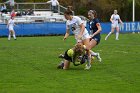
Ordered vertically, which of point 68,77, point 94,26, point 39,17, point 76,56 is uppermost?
point 94,26

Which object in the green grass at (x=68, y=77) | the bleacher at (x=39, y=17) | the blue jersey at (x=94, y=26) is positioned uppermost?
the blue jersey at (x=94, y=26)

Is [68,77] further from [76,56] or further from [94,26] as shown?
[94,26]

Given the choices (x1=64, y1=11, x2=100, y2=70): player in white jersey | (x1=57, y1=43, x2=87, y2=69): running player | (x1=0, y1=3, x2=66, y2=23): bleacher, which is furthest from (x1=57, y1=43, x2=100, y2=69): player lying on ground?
(x1=0, y1=3, x2=66, y2=23): bleacher

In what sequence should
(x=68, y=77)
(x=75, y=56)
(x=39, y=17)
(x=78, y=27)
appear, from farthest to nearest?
(x=39, y=17), (x=78, y=27), (x=75, y=56), (x=68, y=77)

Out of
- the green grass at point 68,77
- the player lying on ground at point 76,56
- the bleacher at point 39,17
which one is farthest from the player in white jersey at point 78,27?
the bleacher at point 39,17

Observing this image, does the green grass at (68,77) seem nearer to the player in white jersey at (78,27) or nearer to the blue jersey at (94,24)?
→ the player in white jersey at (78,27)

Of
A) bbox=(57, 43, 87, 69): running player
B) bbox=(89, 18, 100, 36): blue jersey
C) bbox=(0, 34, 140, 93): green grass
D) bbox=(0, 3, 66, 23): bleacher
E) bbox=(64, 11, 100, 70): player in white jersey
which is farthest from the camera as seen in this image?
bbox=(0, 3, 66, 23): bleacher

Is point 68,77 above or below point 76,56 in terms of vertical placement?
below

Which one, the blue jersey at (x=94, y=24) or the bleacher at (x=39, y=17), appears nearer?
the blue jersey at (x=94, y=24)

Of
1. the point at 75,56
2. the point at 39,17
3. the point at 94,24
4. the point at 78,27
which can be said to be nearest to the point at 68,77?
the point at 75,56

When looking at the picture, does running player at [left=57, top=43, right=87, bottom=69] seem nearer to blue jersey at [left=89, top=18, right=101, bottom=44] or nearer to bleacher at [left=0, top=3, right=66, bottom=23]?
blue jersey at [left=89, top=18, right=101, bottom=44]

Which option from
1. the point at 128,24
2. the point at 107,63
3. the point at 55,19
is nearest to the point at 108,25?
the point at 128,24

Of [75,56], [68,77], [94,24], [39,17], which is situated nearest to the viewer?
[68,77]

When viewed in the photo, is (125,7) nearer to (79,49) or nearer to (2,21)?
(2,21)
